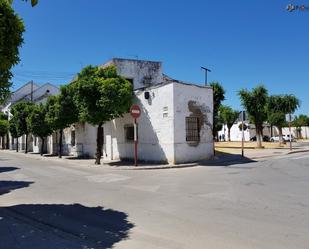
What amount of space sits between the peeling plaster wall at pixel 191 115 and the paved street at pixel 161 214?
20.4 feet

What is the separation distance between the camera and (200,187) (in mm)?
11469

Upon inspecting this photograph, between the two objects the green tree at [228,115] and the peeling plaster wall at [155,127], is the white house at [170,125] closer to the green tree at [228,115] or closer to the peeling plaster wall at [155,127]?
the peeling plaster wall at [155,127]

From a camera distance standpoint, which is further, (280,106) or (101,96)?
(280,106)

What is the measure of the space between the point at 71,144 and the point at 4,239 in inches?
1071

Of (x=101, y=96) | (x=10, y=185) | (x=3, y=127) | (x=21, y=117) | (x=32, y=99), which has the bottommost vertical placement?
(x=10, y=185)

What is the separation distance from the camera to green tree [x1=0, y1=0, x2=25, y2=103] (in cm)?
710

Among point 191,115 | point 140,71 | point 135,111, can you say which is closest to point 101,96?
point 135,111

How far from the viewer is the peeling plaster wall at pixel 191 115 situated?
19.5 m

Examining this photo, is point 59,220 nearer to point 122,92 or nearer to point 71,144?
point 122,92

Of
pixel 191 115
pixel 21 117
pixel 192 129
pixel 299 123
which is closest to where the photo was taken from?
pixel 191 115

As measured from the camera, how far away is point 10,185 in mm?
13773

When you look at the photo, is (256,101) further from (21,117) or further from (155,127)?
(21,117)

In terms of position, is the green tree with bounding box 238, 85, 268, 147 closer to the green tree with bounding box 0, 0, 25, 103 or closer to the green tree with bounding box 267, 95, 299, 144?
the green tree with bounding box 267, 95, 299, 144

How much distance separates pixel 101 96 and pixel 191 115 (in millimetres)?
4932
